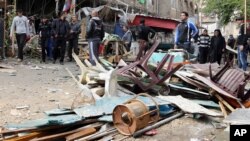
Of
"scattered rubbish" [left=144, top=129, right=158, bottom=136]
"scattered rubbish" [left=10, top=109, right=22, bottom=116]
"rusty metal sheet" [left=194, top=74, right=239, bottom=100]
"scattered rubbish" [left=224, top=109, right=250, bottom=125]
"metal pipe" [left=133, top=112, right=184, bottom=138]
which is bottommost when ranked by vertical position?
"scattered rubbish" [left=144, top=129, right=158, bottom=136]

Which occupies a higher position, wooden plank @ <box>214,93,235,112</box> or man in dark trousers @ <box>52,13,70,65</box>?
man in dark trousers @ <box>52,13,70,65</box>

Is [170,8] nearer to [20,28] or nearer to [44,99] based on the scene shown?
[20,28]

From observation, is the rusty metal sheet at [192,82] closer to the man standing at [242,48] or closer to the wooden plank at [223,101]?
the wooden plank at [223,101]

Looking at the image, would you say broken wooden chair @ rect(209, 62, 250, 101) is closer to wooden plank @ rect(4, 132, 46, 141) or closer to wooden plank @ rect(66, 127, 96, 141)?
wooden plank @ rect(66, 127, 96, 141)

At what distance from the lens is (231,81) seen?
7.02 metres

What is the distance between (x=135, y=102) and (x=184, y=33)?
5.93 metres

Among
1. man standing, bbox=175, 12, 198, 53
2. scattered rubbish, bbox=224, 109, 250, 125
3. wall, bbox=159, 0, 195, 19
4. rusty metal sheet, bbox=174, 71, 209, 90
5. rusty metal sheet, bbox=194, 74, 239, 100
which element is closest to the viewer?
scattered rubbish, bbox=224, 109, 250, 125

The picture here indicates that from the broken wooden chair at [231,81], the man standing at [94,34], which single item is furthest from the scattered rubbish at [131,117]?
the man standing at [94,34]

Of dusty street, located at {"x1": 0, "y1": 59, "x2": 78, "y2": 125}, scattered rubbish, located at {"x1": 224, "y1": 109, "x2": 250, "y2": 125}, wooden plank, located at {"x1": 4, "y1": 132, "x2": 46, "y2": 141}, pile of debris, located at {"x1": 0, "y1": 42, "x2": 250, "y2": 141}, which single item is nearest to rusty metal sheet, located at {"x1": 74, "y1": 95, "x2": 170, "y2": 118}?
pile of debris, located at {"x1": 0, "y1": 42, "x2": 250, "y2": 141}

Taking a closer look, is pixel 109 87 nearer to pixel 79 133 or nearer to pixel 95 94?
pixel 95 94

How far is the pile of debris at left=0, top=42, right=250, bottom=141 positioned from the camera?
5.25m

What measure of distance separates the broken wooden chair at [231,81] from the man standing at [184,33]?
144 inches

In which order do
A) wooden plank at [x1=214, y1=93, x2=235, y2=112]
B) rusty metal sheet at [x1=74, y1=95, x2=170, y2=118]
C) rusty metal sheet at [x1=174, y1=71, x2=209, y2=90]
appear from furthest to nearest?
rusty metal sheet at [x1=174, y1=71, x2=209, y2=90]
wooden plank at [x1=214, y1=93, x2=235, y2=112]
rusty metal sheet at [x1=74, y1=95, x2=170, y2=118]

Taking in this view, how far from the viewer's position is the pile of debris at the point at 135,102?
207 inches
